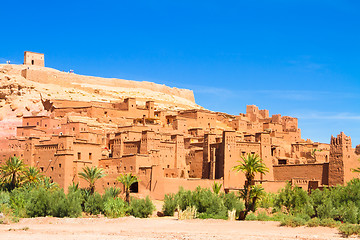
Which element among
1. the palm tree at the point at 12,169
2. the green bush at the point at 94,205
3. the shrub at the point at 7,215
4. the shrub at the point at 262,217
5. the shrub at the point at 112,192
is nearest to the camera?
the shrub at the point at 7,215

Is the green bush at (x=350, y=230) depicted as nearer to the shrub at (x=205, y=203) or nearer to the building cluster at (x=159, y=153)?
the shrub at (x=205, y=203)

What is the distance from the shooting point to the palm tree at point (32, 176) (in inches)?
1827

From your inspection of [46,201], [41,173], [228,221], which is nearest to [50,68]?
[41,173]

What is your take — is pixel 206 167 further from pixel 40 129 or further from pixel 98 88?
pixel 98 88

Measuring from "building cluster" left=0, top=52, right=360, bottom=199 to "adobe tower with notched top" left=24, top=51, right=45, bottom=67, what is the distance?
2868 centimetres

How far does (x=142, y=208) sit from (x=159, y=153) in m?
10.5

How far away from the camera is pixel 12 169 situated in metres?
46.2

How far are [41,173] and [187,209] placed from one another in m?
15.5

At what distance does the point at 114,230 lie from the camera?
33031mm

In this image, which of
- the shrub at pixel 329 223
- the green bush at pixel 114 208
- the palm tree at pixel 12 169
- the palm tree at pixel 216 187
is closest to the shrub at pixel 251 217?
the shrub at pixel 329 223

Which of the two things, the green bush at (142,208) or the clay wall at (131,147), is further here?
the clay wall at (131,147)

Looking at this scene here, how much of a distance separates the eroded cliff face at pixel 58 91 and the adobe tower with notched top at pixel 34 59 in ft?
7.52

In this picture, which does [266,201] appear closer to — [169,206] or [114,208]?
[169,206]

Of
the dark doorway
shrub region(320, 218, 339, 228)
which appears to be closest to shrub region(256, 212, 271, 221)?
shrub region(320, 218, 339, 228)
